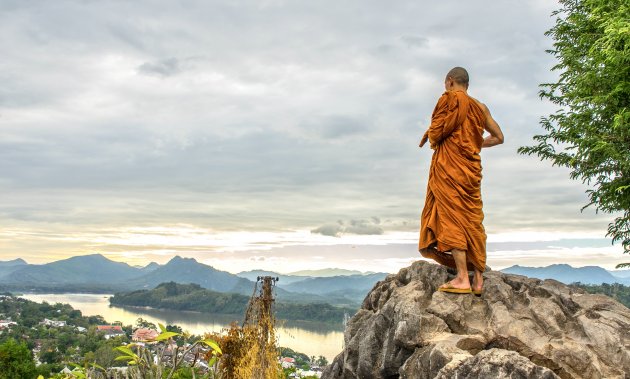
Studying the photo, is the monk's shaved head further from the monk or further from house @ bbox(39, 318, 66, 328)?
house @ bbox(39, 318, 66, 328)

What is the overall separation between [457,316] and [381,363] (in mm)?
1064

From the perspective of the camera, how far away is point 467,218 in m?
6.52

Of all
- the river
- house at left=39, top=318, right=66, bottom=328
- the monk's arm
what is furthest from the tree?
house at left=39, top=318, right=66, bottom=328

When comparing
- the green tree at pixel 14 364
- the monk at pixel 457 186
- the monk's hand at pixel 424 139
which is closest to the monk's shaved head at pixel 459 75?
the monk at pixel 457 186

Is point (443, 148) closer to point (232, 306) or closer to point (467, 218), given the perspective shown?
point (467, 218)

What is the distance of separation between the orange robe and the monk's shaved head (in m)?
0.23

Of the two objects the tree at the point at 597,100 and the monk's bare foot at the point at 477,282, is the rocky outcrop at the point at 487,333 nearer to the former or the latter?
the monk's bare foot at the point at 477,282

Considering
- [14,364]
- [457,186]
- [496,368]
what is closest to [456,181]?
[457,186]

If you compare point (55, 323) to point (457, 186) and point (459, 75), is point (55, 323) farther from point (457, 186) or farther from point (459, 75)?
point (459, 75)

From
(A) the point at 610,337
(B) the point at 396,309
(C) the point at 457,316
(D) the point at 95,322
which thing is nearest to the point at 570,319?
(A) the point at 610,337

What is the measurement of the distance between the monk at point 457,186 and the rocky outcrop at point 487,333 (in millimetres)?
365

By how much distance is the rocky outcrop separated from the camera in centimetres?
520

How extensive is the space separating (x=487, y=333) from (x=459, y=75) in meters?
3.34

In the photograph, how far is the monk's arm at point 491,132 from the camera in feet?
22.9
